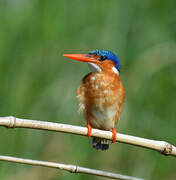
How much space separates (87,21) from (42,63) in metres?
0.65

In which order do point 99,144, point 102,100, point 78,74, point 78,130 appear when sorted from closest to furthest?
point 78,130, point 102,100, point 99,144, point 78,74

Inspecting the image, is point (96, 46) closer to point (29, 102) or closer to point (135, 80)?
point (135, 80)

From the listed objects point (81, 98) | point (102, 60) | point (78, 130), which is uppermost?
point (102, 60)

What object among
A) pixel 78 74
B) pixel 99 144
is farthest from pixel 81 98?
pixel 78 74

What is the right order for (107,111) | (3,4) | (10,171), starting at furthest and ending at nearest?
(3,4) → (10,171) → (107,111)

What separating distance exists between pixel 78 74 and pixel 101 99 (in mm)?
773

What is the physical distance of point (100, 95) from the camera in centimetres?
330

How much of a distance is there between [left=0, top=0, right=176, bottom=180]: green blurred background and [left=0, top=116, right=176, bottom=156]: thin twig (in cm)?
148

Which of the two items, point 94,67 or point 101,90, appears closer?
point 101,90

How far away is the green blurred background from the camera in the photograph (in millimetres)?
3705

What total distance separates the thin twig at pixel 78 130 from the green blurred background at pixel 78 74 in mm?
1477

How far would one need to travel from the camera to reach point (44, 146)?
376 cm

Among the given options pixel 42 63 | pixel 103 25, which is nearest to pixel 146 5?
pixel 103 25

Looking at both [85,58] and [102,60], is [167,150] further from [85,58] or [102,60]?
[102,60]
